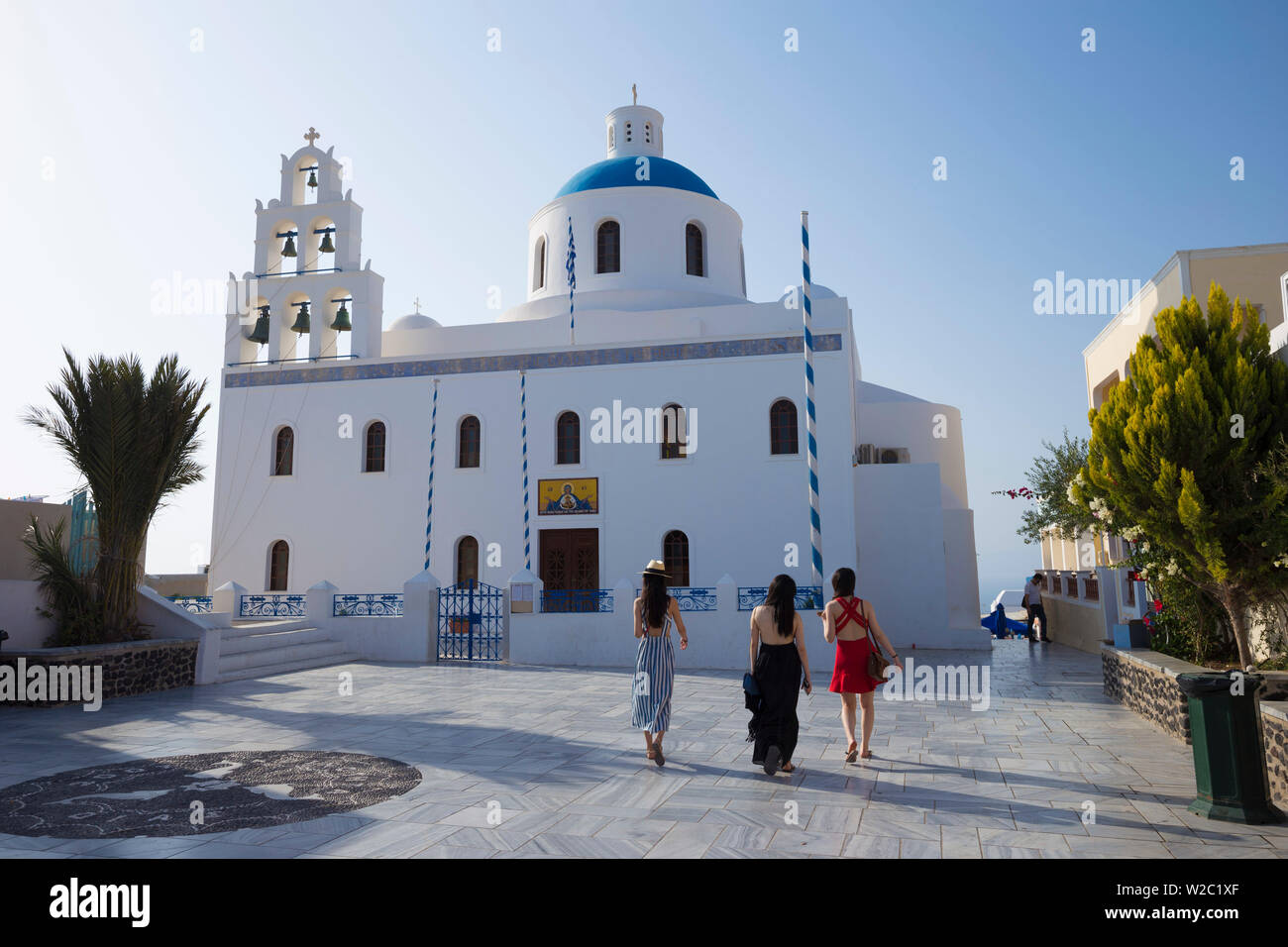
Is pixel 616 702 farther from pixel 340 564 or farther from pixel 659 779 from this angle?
pixel 340 564

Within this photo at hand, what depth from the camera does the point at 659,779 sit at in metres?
5.29

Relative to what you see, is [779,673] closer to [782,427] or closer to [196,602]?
[782,427]

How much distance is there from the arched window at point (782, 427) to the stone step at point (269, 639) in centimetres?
837

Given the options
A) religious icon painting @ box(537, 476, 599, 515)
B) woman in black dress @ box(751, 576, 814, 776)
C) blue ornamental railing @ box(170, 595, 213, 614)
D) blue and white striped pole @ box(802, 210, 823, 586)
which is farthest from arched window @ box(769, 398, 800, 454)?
blue ornamental railing @ box(170, 595, 213, 614)

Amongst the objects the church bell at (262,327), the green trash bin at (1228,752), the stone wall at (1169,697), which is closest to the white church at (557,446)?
the church bell at (262,327)

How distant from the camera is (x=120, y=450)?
9812mm

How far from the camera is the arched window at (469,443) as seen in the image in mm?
16641

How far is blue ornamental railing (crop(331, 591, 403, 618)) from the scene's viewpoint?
13.5 metres

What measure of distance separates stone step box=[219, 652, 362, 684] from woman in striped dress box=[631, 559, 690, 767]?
715 centimetres

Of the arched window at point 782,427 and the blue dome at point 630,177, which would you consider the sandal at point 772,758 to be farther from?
the blue dome at point 630,177

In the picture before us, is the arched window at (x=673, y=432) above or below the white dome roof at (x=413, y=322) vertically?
below

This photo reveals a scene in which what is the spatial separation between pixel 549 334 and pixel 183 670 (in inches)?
409
